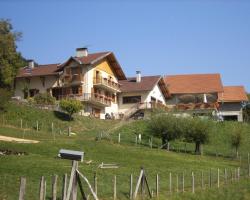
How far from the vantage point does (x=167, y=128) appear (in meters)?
52.6

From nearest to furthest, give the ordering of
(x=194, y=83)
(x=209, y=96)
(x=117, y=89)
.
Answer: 1. (x=117, y=89)
2. (x=209, y=96)
3. (x=194, y=83)

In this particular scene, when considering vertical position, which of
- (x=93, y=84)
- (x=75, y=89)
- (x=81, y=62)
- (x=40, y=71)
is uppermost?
(x=81, y=62)

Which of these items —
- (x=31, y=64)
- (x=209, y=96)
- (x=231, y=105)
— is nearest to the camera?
(x=31, y=64)

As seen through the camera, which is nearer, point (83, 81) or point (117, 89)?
point (83, 81)

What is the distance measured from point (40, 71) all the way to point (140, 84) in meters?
15.3

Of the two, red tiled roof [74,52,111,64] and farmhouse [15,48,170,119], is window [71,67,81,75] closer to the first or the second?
farmhouse [15,48,170,119]

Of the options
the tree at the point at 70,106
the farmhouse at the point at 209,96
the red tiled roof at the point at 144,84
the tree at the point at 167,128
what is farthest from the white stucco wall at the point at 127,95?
the tree at the point at 167,128

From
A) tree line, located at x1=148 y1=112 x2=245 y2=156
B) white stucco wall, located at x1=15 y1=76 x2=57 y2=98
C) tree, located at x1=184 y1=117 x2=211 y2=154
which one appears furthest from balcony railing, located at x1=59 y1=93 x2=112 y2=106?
tree, located at x1=184 y1=117 x2=211 y2=154

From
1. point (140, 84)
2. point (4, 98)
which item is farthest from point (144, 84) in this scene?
point (4, 98)

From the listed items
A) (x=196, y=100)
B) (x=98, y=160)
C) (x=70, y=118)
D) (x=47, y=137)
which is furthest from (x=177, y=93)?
(x=98, y=160)

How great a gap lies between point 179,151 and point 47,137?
1323cm

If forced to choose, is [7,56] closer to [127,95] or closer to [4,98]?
[4,98]

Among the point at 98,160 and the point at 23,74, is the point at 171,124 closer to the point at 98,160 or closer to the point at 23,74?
the point at 98,160

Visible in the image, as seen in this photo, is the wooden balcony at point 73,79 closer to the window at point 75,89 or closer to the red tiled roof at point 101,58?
the window at point 75,89
